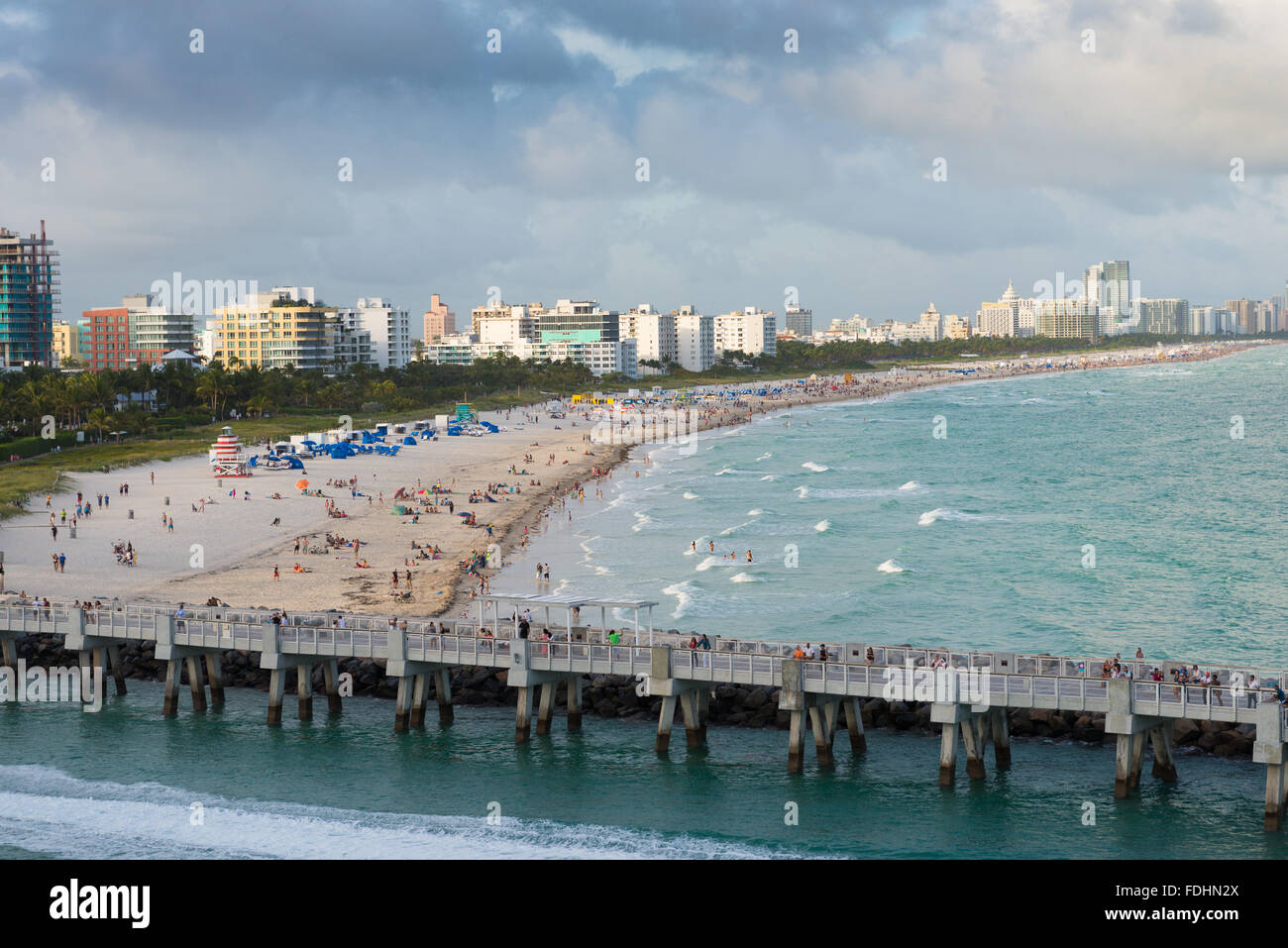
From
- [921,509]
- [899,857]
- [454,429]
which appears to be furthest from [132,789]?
[454,429]

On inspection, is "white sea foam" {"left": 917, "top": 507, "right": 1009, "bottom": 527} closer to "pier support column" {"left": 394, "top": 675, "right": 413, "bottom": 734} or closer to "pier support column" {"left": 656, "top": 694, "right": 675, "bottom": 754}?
"pier support column" {"left": 656, "top": 694, "right": 675, "bottom": 754}

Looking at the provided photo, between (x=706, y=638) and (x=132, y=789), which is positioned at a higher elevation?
(x=706, y=638)

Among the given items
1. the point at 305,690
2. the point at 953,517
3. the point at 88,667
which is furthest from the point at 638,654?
the point at 953,517

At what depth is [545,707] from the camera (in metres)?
37.3

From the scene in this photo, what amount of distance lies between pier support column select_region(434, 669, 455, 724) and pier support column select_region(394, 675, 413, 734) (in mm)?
928

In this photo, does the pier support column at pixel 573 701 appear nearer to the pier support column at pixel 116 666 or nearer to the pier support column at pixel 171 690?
the pier support column at pixel 171 690

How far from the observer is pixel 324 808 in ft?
105

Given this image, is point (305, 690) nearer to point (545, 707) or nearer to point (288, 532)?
point (545, 707)

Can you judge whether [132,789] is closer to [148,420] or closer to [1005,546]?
[1005,546]

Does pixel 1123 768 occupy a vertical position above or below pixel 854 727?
below

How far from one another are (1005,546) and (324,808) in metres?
48.4

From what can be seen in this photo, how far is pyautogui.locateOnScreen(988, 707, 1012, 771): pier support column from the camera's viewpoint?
33688 mm

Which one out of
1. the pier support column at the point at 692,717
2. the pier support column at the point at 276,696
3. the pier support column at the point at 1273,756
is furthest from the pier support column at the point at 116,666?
the pier support column at the point at 1273,756

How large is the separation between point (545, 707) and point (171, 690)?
12408 millimetres
